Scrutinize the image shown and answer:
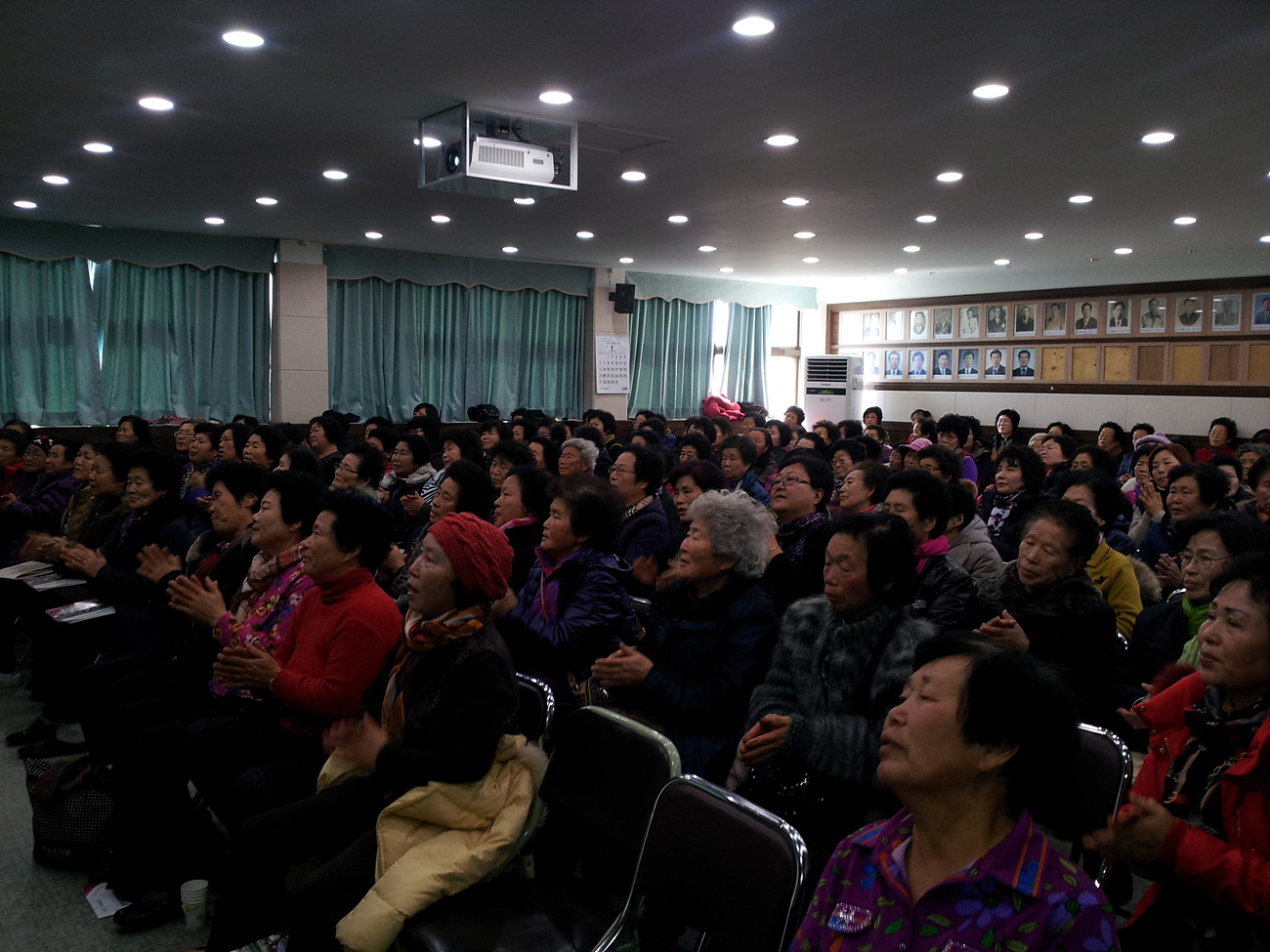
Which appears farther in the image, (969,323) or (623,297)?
(969,323)

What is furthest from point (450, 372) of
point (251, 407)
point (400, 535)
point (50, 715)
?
point (50, 715)

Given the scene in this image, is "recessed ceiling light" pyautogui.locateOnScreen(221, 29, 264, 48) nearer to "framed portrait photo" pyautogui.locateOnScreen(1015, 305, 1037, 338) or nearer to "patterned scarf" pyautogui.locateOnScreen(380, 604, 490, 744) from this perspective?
"patterned scarf" pyautogui.locateOnScreen(380, 604, 490, 744)

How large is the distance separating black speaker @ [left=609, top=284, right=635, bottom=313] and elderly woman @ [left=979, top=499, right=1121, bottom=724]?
990cm

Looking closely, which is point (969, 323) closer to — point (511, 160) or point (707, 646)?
point (511, 160)

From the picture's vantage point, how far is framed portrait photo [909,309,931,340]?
13203 millimetres

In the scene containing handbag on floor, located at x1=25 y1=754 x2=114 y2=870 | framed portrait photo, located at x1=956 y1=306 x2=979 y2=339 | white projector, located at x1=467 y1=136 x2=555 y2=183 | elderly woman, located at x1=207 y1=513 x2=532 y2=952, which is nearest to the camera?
elderly woman, located at x1=207 y1=513 x2=532 y2=952

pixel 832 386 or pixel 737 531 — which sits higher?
pixel 832 386

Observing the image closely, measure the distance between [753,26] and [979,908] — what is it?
339 cm

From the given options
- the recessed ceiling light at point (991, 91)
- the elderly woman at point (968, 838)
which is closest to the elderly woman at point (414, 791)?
the elderly woman at point (968, 838)

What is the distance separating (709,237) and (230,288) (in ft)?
17.3

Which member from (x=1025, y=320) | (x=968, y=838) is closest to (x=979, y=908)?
(x=968, y=838)

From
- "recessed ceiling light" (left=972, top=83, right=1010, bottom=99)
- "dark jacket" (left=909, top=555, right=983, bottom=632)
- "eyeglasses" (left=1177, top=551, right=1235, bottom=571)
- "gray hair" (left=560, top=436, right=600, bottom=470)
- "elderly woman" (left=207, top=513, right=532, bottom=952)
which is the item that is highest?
"recessed ceiling light" (left=972, top=83, right=1010, bottom=99)

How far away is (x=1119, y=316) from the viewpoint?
11367 millimetres

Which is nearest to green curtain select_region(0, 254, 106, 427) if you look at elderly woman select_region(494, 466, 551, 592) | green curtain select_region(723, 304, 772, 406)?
elderly woman select_region(494, 466, 551, 592)
